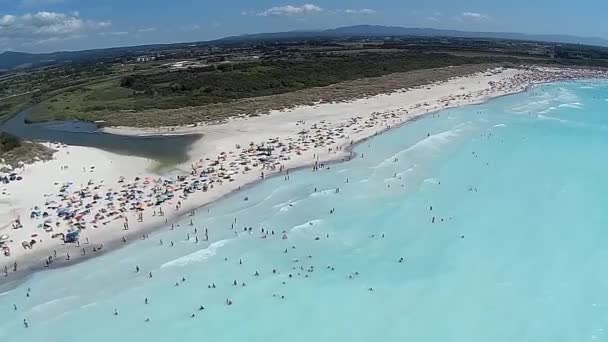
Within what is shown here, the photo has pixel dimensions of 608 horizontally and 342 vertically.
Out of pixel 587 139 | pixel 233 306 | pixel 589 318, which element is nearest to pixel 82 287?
pixel 233 306

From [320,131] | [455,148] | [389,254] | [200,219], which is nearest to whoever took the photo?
[389,254]

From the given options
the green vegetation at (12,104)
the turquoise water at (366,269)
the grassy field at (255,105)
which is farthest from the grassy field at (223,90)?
the turquoise water at (366,269)

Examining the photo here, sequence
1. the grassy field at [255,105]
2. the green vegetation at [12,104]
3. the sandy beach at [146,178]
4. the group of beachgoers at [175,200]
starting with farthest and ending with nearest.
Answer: the green vegetation at [12,104], the grassy field at [255,105], the sandy beach at [146,178], the group of beachgoers at [175,200]

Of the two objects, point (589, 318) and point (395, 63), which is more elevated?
point (395, 63)

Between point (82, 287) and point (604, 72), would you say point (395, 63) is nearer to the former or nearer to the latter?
point (604, 72)

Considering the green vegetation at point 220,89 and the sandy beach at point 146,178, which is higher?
the green vegetation at point 220,89

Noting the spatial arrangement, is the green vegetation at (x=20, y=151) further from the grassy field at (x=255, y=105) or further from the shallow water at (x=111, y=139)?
the grassy field at (x=255, y=105)
